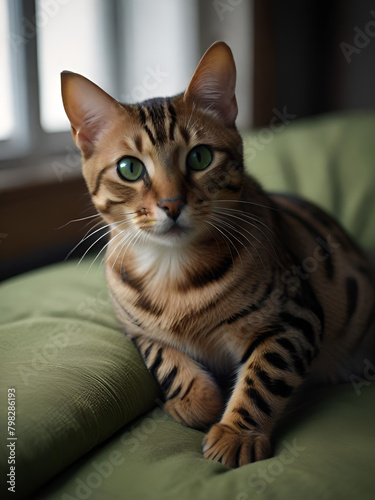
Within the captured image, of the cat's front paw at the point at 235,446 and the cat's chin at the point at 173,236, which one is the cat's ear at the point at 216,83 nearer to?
the cat's chin at the point at 173,236

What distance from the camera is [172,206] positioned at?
2.94 feet

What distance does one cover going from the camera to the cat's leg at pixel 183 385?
0.98 metres

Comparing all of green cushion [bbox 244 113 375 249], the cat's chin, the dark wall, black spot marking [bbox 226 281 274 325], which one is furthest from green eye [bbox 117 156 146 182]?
the dark wall

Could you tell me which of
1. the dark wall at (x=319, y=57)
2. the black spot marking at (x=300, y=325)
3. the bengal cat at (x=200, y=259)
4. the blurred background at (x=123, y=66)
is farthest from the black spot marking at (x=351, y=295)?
the dark wall at (x=319, y=57)

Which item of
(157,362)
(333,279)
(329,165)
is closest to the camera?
(157,362)

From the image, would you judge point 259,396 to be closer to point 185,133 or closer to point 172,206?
point 172,206

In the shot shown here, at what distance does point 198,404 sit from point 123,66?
4.43 ft

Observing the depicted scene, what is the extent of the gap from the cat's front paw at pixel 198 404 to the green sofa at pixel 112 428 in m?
0.02

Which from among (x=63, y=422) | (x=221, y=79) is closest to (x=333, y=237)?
(x=221, y=79)

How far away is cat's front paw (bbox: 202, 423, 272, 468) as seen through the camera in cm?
84

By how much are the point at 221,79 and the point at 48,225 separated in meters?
0.85

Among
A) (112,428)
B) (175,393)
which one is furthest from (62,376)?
(175,393)

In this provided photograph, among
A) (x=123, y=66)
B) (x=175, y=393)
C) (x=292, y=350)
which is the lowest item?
(x=175, y=393)

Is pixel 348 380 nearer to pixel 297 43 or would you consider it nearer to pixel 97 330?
pixel 97 330
